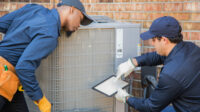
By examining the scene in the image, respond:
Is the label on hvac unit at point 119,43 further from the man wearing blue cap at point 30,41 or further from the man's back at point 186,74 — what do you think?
the man's back at point 186,74

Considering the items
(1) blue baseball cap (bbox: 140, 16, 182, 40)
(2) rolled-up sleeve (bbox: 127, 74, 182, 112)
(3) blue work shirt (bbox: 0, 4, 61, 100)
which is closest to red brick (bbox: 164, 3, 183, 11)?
(1) blue baseball cap (bbox: 140, 16, 182, 40)

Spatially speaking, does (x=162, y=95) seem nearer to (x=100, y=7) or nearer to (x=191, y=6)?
(x=191, y=6)

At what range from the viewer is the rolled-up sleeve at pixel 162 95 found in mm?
2131

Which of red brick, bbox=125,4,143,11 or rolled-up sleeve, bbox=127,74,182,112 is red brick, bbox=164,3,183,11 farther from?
rolled-up sleeve, bbox=127,74,182,112

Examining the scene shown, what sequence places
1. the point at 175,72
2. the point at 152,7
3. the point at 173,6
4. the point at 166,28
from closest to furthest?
the point at 175,72, the point at 166,28, the point at 173,6, the point at 152,7

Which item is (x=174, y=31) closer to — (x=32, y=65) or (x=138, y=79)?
(x=32, y=65)

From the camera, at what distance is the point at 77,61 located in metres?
2.66

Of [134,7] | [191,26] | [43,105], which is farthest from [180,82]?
[134,7]

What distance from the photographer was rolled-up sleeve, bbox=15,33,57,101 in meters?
2.13

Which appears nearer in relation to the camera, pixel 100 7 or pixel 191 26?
pixel 191 26

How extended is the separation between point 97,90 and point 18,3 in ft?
8.30

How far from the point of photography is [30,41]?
2.26 m

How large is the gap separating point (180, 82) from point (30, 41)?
125 centimetres

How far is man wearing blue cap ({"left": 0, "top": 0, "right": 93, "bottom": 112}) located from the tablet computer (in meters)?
0.56
